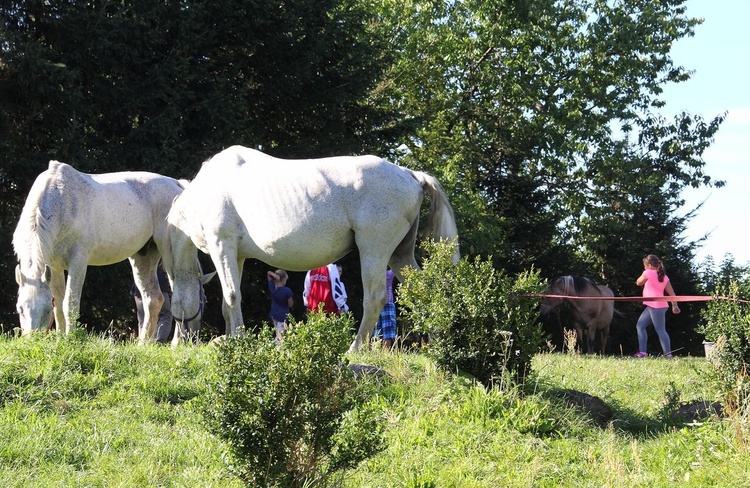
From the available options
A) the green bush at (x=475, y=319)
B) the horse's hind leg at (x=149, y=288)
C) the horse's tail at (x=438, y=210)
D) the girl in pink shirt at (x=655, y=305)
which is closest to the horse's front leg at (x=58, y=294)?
the horse's hind leg at (x=149, y=288)

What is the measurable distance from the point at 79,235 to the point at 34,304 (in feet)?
A: 5.70

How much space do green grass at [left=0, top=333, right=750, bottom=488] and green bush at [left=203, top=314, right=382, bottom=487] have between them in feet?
1.61

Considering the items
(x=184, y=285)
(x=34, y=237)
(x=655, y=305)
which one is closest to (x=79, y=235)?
(x=34, y=237)

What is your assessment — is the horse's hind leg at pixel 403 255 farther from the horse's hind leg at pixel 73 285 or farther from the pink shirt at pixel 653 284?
the pink shirt at pixel 653 284

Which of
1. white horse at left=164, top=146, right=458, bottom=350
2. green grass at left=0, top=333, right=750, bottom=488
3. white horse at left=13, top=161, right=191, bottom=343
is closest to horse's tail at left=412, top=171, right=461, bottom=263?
white horse at left=164, top=146, right=458, bottom=350

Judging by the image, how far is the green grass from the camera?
5.90 meters

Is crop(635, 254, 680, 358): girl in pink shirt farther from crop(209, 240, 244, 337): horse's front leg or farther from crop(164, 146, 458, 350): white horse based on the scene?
crop(209, 240, 244, 337): horse's front leg

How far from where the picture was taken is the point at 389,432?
6715mm

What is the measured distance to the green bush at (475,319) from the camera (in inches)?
297

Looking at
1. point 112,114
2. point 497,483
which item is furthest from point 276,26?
point 497,483

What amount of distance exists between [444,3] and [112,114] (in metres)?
15.1

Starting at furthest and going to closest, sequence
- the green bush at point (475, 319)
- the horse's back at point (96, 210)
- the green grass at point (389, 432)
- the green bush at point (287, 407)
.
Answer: the horse's back at point (96, 210), the green bush at point (475, 319), the green grass at point (389, 432), the green bush at point (287, 407)

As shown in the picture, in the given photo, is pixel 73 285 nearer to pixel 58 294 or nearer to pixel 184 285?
pixel 58 294

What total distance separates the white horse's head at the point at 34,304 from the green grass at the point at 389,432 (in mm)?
571
